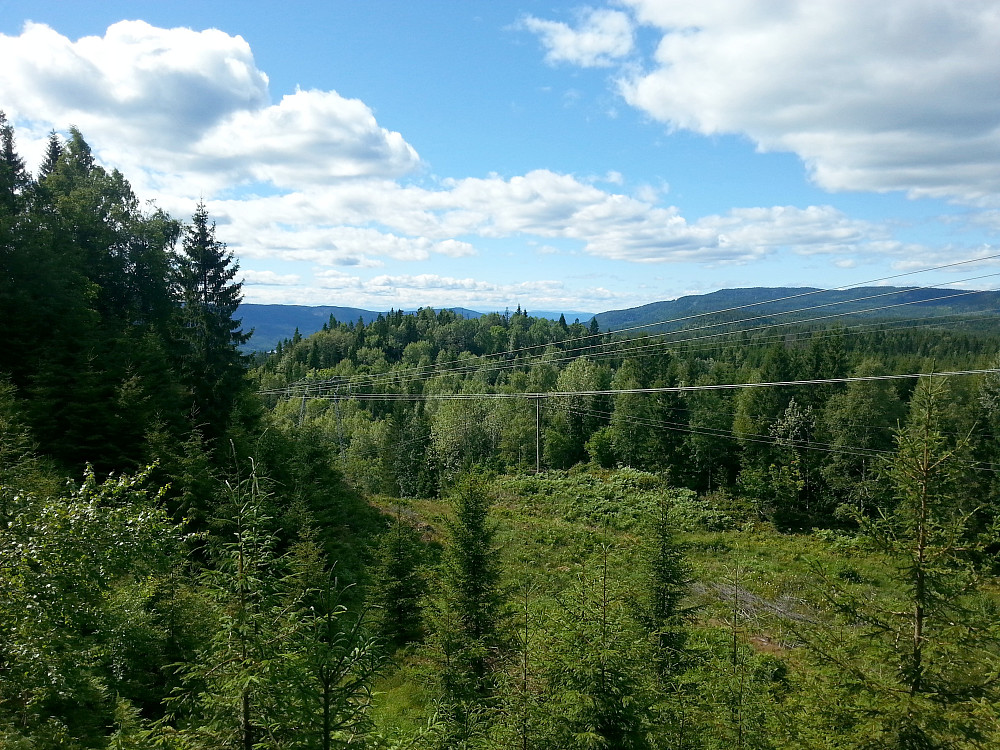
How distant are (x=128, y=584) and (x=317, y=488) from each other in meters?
10.9

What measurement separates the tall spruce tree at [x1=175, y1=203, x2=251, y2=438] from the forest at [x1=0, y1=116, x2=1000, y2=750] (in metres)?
0.12

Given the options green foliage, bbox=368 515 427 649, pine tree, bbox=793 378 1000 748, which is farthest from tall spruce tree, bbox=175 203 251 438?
pine tree, bbox=793 378 1000 748

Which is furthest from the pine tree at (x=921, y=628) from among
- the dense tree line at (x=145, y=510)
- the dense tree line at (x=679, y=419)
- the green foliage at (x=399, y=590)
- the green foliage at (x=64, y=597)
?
the dense tree line at (x=679, y=419)

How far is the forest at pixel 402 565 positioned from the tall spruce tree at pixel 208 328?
12cm

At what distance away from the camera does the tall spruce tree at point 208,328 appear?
2283 cm

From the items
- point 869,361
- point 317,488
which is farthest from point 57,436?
point 869,361

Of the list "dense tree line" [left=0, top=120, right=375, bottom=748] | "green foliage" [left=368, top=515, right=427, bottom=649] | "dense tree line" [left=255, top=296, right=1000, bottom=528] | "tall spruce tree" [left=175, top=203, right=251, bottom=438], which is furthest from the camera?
"dense tree line" [left=255, top=296, right=1000, bottom=528]

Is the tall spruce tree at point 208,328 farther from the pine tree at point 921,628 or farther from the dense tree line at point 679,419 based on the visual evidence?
the pine tree at point 921,628

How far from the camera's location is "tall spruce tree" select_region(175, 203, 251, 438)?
2283 centimetres

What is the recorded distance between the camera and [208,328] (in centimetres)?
2317

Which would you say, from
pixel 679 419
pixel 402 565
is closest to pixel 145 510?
pixel 402 565

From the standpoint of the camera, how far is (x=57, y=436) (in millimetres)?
16859

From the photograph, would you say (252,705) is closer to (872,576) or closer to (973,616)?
(973,616)

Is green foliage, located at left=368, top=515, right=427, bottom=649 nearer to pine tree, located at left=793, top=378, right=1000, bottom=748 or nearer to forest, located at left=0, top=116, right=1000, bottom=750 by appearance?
forest, located at left=0, top=116, right=1000, bottom=750
